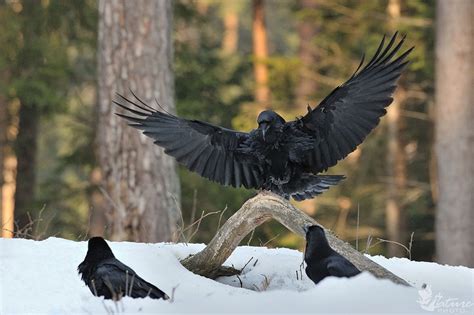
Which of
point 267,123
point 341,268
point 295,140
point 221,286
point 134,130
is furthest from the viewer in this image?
point 134,130

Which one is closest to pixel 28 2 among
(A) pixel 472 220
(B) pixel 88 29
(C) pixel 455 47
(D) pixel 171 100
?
(B) pixel 88 29

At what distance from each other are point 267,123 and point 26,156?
1136 cm

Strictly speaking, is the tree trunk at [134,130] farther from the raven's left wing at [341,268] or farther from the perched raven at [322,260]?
the raven's left wing at [341,268]

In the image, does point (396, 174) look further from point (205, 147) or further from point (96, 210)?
point (205, 147)

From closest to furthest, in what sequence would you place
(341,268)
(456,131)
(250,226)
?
(341,268) < (250,226) < (456,131)

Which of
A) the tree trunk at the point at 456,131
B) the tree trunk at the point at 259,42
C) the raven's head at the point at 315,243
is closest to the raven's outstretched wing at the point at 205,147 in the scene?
the raven's head at the point at 315,243

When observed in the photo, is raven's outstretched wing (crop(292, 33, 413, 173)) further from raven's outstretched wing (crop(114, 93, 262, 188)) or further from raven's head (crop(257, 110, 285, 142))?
raven's outstretched wing (crop(114, 93, 262, 188))

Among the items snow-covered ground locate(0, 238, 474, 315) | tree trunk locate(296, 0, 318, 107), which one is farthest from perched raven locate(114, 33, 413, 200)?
tree trunk locate(296, 0, 318, 107)

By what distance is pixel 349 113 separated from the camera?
6.05m

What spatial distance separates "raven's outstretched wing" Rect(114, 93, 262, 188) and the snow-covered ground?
60 centimetres

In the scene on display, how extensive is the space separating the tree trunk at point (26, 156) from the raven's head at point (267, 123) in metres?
10.6

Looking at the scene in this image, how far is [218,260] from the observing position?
556cm

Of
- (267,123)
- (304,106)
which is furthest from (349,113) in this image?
(304,106)

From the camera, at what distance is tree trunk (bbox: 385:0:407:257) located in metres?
15.5
